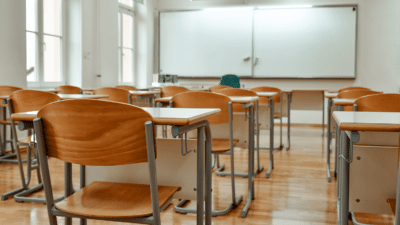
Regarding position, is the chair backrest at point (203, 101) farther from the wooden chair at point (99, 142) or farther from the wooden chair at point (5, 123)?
the wooden chair at point (5, 123)

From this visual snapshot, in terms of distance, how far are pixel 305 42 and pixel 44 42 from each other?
487cm

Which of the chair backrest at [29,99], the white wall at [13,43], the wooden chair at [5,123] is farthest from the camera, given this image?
the white wall at [13,43]

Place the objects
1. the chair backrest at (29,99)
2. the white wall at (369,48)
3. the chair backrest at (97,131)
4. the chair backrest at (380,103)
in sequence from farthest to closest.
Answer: the white wall at (369,48)
the chair backrest at (29,99)
the chair backrest at (380,103)
the chair backrest at (97,131)

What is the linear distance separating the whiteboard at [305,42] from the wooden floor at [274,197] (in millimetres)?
3639

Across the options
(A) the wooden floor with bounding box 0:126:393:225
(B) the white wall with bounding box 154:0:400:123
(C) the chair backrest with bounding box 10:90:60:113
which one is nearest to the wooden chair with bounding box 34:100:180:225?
(A) the wooden floor with bounding box 0:126:393:225

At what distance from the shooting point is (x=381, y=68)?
6625 millimetres

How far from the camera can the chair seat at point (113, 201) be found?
1.22 metres

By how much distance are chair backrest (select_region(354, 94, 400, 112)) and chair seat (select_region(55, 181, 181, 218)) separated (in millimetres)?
1218

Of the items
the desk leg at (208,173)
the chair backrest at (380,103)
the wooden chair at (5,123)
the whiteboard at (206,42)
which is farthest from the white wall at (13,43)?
the chair backrest at (380,103)

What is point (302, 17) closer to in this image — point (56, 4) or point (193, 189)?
point (56, 4)

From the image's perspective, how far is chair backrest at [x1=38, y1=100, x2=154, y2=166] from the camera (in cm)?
111

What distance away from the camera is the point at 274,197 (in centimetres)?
279

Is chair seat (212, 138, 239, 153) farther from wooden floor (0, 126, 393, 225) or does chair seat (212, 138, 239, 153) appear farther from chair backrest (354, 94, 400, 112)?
chair backrest (354, 94, 400, 112)

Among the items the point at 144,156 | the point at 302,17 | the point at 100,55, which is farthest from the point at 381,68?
the point at 144,156
